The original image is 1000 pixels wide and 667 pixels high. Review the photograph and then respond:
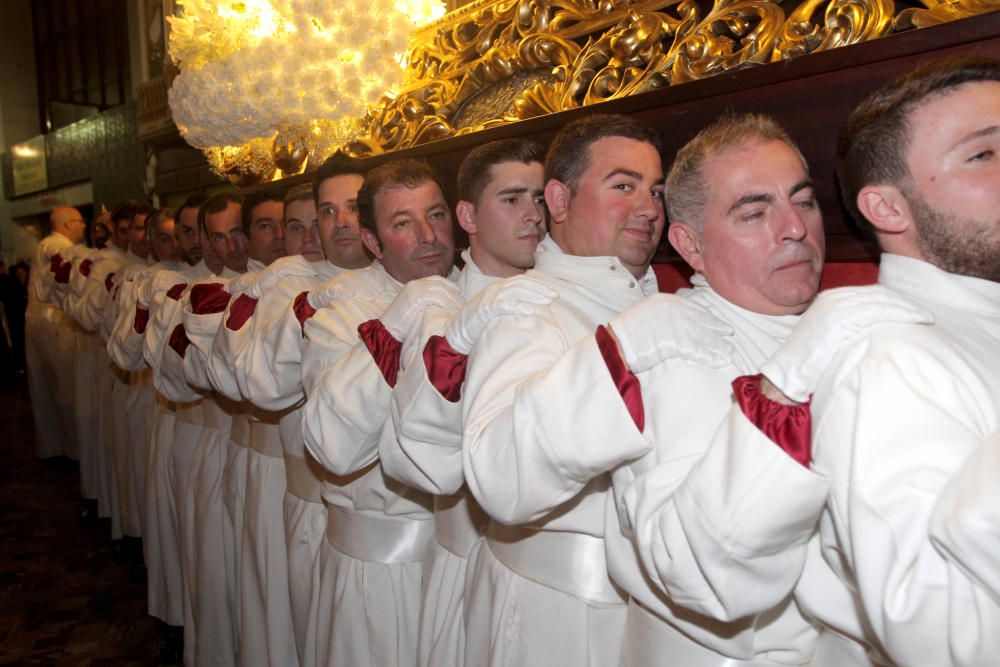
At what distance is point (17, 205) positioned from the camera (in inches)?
633

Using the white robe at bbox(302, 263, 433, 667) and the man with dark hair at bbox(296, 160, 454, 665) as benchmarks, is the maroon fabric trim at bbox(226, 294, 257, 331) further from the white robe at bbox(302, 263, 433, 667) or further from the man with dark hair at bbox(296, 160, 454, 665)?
the white robe at bbox(302, 263, 433, 667)

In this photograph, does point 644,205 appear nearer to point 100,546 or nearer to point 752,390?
point 752,390

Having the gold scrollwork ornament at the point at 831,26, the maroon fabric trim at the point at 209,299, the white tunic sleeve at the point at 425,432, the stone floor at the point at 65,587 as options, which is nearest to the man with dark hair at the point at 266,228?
the maroon fabric trim at the point at 209,299

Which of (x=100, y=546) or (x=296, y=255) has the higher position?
(x=296, y=255)

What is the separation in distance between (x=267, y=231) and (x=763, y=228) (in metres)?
2.99

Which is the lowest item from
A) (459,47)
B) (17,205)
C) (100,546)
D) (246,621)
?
(100,546)

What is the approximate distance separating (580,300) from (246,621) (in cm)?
216

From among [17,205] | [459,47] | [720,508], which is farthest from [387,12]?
[17,205]

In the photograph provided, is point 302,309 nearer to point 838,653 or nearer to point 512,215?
point 512,215

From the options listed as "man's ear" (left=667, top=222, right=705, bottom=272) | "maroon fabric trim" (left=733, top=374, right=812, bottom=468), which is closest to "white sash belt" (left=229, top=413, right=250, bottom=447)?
"man's ear" (left=667, top=222, right=705, bottom=272)

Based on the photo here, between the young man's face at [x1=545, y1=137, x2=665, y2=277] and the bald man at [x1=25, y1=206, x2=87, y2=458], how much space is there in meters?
7.10

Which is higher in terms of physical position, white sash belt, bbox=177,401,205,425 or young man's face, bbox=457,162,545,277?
young man's face, bbox=457,162,545,277

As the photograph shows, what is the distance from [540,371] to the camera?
5.85ft

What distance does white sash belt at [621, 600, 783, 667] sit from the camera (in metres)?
1.60
